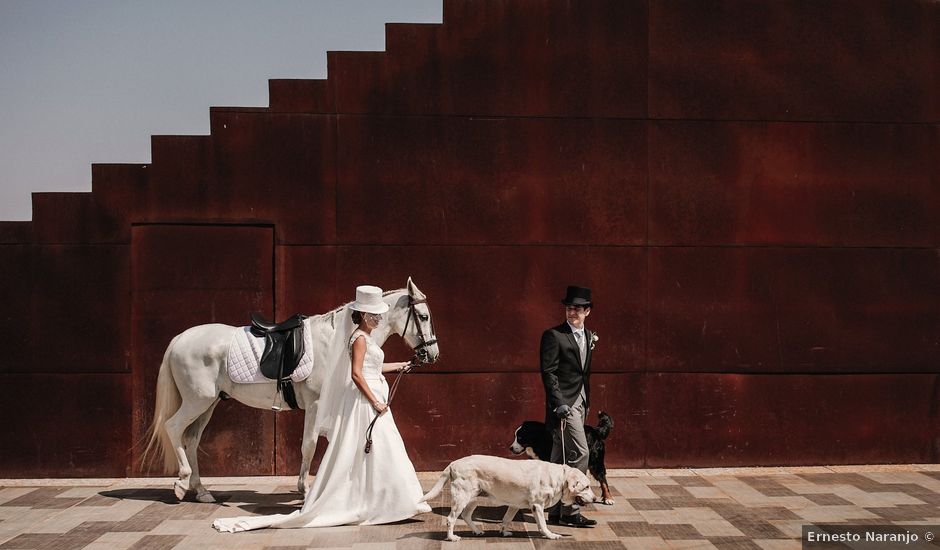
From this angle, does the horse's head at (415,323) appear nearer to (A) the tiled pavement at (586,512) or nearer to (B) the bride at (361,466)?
(B) the bride at (361,466)

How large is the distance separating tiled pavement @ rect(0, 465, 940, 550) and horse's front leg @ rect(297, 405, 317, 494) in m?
0.21

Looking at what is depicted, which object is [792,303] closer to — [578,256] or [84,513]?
[578,256]

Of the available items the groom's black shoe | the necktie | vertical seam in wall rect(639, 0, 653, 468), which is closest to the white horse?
the necktie

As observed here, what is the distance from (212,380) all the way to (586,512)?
3.73 meters

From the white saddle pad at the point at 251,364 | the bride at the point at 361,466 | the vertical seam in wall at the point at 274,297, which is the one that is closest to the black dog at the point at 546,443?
the bride at the point at 361,466

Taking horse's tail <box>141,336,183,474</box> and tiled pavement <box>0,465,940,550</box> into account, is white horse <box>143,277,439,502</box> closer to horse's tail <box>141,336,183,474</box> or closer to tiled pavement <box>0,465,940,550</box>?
horse's tail <box>141,336,183,474</box>

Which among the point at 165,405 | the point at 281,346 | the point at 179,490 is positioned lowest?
the point at 179,490

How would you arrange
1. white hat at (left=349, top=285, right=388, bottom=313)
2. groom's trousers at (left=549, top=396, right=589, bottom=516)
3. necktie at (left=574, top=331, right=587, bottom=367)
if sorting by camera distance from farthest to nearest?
necktie at (left=574, top=331, right=587, bottom=367) < white hat at (left=349, top=285, right=388, bottom=313) < groom's trousers at (left=549, top=396, right=589, bottom=516)

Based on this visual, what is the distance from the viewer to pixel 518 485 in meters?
7.39

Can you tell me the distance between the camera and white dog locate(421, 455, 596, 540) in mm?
7398

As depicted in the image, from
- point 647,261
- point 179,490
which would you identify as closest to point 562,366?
point 647,261

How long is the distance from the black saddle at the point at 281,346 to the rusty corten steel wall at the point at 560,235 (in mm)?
1147

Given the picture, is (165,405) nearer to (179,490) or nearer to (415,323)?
(179,490)

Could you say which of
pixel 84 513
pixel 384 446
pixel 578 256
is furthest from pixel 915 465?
pixel 84 513
